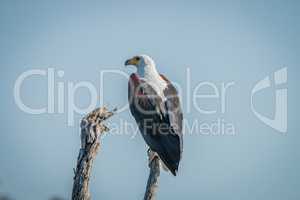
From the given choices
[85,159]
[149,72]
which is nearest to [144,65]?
[149,72]

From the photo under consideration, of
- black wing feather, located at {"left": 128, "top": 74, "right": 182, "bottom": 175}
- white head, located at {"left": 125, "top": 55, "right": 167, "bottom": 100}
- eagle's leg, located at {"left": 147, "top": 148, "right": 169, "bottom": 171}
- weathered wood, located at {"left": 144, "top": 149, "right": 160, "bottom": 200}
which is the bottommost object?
weathered wood, located at {"left": 144, "top": 149, "right": 160, "bottom": 200}

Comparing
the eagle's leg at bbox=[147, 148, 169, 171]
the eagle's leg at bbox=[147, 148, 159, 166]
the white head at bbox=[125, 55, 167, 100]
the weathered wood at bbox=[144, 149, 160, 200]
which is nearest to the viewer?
the weathered wood at bbox=[144, 149, 160, 200]

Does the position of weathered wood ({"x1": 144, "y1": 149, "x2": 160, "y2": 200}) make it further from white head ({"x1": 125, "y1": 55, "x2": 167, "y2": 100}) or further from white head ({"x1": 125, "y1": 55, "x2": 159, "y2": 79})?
white head ({"x1": 125, "y1": 55, "x2": 159, "y2": 79})

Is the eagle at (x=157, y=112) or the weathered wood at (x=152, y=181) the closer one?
the weathered wood at (x=152, y=181)

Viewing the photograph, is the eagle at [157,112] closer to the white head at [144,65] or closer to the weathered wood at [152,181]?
the white head at [144,65]

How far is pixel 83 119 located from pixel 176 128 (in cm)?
175

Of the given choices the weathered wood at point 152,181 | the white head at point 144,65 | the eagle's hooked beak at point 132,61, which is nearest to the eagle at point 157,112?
the white head at point 144,65

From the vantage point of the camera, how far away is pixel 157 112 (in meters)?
7.87

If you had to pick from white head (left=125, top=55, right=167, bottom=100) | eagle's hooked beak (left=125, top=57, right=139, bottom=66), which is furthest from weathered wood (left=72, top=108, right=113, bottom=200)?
eagle's hooked beak (left=125, top=57, right=139, bottom=66)

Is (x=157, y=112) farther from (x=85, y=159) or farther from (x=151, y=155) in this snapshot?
(x=85, y=159)

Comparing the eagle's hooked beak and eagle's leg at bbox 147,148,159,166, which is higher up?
the eagle's hooked beak

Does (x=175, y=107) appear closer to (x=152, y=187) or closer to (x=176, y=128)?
(x=176, y=128)

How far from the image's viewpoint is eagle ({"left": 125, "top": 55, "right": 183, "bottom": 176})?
7.45 m

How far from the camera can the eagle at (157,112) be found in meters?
7.45
